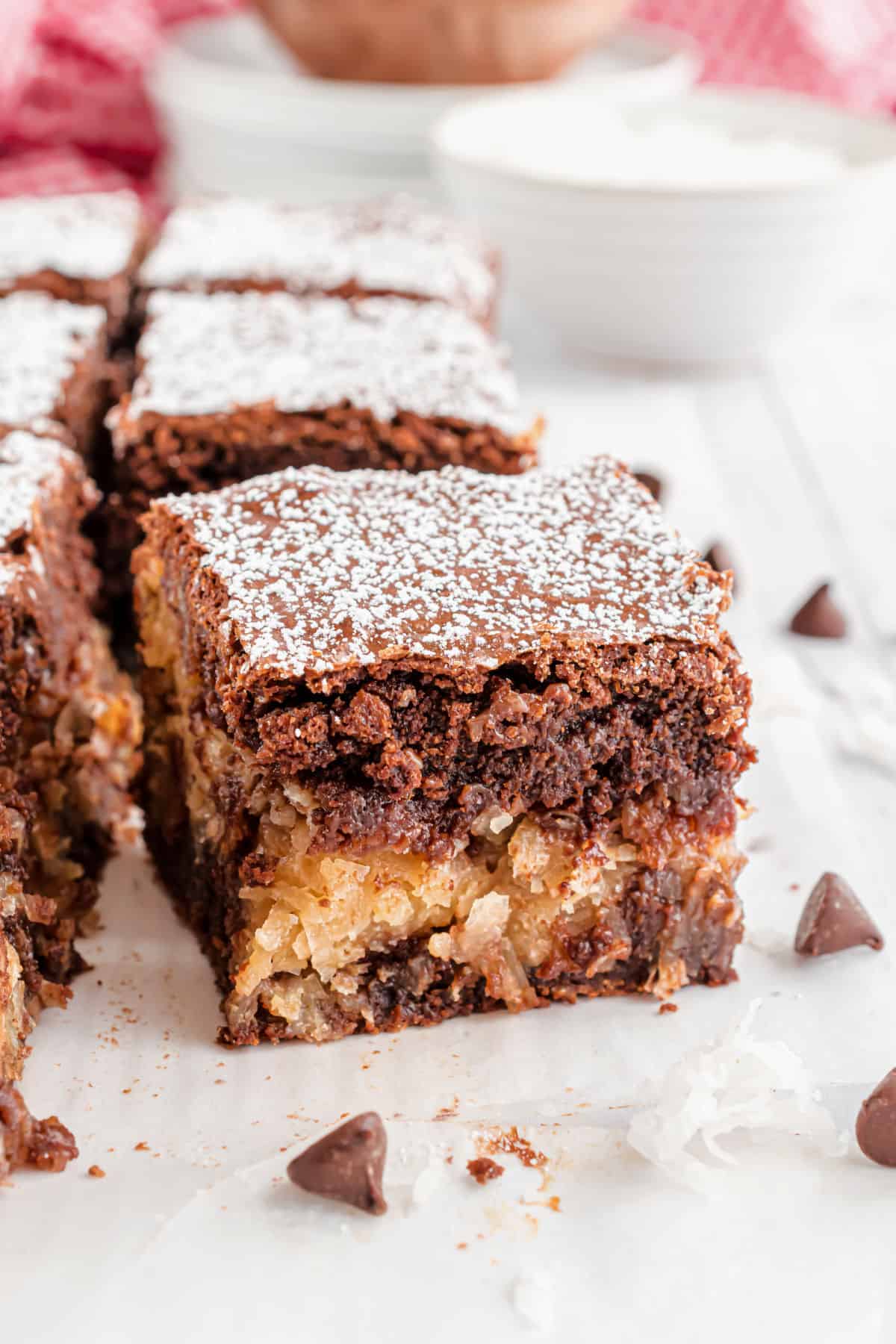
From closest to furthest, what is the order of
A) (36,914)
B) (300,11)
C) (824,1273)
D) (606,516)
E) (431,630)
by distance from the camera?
1. (824,1273)
2. (431,630)
3. (36,914)
4. (606,516)
5. (300,11)

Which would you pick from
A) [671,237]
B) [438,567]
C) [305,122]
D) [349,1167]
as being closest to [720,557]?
[671,237]

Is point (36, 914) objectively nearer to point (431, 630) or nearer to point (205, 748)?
point (205, 748)

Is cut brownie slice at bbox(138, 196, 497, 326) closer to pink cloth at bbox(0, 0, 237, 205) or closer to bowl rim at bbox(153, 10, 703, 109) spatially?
bowl rim at bbox(153, 10, 703, 109)

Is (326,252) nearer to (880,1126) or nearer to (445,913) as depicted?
(445,913)

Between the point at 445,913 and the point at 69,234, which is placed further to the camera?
the point at 69,234

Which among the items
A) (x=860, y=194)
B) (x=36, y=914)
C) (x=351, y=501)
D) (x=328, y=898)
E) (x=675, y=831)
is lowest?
(x=36, y=914)

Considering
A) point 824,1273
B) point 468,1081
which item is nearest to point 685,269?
point 468,1081
